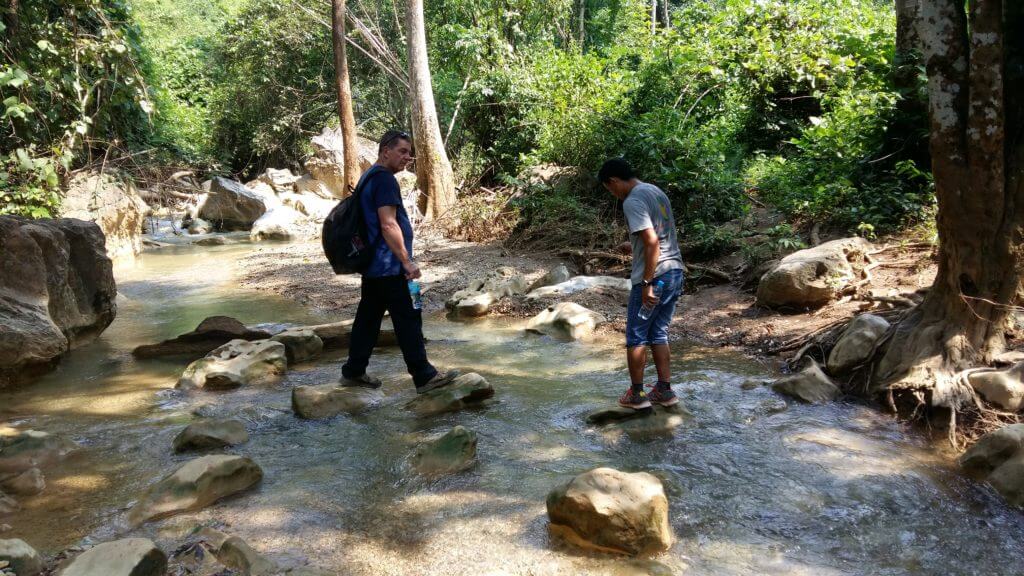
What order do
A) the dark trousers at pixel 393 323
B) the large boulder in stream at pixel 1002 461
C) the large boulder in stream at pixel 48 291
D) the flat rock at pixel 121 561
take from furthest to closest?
1. the large boulder in stream at pixel 48 291
2. the dark trousers at pixel 393 323
3. the large boulder in stream at pixel 1002 461
4. the flat rock at pixel 121 561

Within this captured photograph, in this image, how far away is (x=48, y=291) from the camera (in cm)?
667

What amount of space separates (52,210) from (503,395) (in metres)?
8.58

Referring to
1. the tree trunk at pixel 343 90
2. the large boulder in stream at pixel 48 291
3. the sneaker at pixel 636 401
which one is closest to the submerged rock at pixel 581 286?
the sneaker at pixel 636 401

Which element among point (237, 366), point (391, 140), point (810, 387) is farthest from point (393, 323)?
point (810, 387)

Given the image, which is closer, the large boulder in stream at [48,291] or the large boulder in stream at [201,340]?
the large boulder in stream at [48,291]

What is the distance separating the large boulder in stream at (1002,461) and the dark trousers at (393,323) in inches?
142

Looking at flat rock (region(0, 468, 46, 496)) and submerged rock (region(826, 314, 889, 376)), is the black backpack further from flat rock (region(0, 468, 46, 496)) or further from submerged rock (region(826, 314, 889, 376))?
submerged rock (region(826, 314, 889, 376))

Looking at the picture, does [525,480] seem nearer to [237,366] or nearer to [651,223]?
[651,223]

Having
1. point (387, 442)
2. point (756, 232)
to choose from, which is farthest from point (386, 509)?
point (756, 232)

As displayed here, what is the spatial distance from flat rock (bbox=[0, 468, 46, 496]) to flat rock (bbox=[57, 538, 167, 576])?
141cm

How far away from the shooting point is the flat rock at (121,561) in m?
2.84

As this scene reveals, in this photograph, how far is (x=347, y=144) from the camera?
15812 mm

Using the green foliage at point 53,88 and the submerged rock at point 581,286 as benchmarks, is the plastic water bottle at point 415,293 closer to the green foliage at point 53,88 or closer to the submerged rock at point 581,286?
the submerged rock at point 581,286

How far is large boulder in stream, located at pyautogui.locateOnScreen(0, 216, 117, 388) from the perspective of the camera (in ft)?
19.4
